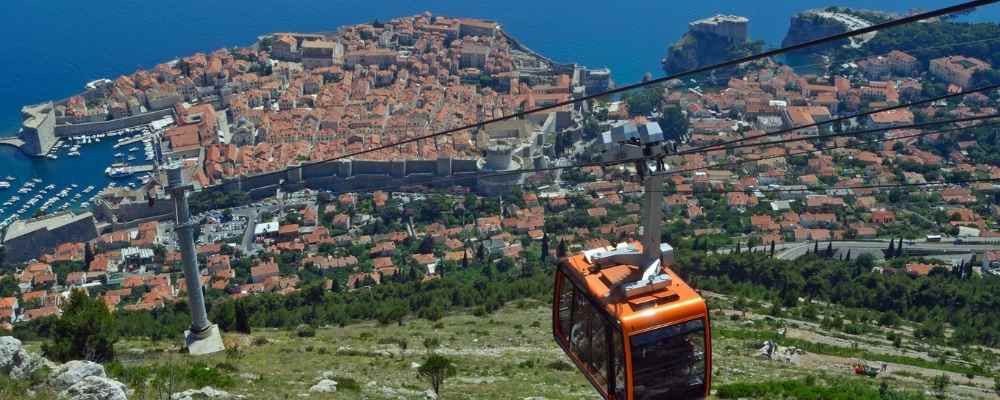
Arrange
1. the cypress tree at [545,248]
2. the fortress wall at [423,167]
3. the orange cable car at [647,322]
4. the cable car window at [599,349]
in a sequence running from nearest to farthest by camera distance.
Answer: the orange cable car at [647,322], the cable car window at [599,349], the cypress tree at [545,248], the fortress wall at [423,167]

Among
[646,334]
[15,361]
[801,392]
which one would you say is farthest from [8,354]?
[801,392]

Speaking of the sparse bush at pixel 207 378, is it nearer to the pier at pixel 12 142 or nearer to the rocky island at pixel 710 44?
the pier at pixel 12 142

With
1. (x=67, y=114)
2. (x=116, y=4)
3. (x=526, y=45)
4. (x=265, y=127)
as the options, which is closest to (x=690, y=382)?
(x=265, y=127)

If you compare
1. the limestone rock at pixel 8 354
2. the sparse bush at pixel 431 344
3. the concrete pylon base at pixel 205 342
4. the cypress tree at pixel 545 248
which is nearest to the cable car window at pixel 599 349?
the limestone rock at pixel 8 354

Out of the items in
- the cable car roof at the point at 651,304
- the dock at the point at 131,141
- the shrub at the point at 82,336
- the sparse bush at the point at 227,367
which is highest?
the dock at the point at 131,141

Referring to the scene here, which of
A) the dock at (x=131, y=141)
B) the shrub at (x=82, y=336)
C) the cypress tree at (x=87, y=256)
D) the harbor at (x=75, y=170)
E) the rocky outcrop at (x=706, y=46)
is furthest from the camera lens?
the rocky outcrop at (x=706, y=46)

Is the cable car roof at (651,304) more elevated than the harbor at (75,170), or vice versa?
the harbor at (75,170)
